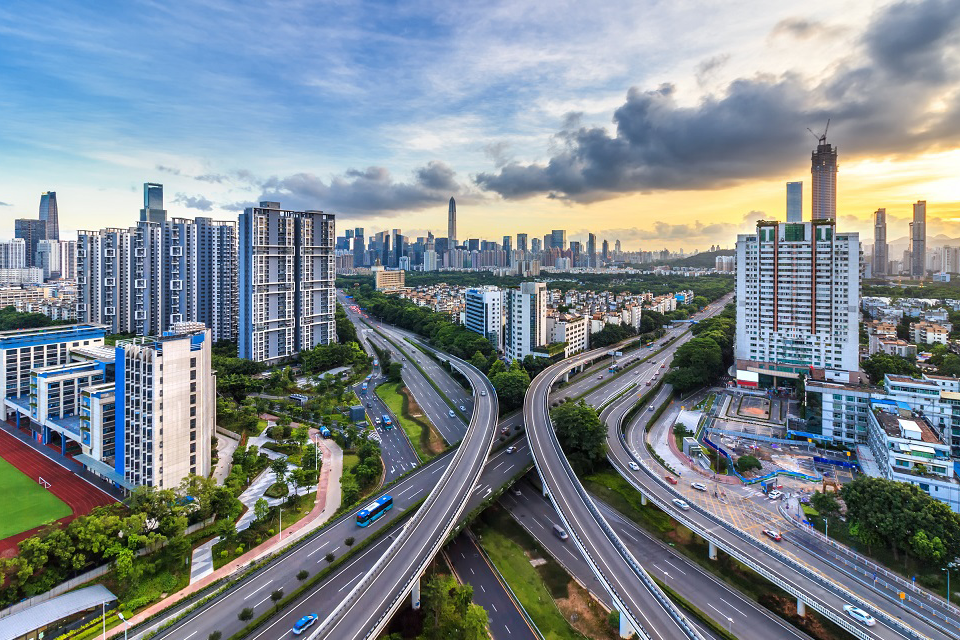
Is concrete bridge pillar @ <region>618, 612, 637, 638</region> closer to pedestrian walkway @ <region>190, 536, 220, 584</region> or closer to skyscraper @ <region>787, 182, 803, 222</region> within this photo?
pedestrian walkway @ <region>190, 536, 220, 584</region>

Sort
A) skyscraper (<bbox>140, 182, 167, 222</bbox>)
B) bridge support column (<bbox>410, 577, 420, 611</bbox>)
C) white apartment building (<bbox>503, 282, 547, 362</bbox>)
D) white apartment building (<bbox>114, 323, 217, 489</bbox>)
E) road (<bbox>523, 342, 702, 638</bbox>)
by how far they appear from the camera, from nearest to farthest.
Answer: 1. road (<bbox>523, 342, 702, 638</bbox>)
2. bridge support column (<bbox>410, 577, 420, 611</bbox>)
3. white apartment building (<bbox>114, 323, 217, 489</bbox>)
4. white apartment building (<bbox>503, 282, 547, 362</bbox>)
5. skyscraper (<bbox>140, 182, 167, 222</bbox>)

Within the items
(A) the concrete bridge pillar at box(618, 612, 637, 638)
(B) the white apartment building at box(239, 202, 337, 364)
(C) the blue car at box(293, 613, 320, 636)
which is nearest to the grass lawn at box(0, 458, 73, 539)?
(C) the blue car at box(293, 613, 320, 636)

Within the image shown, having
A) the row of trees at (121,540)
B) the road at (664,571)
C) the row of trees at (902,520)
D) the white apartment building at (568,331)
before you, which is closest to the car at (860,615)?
the road at (664,571)

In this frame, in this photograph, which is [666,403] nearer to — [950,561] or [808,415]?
[808,415]

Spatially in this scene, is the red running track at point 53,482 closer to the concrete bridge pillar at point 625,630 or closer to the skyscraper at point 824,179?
the concrete bridge pillar at point 625,630

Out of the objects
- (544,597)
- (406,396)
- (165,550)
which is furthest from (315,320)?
(544,597)

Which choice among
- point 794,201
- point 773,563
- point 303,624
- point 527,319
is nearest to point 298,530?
point 303,624
